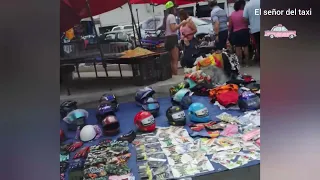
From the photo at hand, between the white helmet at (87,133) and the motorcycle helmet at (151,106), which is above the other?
the motorcycle helmet at (151,106)

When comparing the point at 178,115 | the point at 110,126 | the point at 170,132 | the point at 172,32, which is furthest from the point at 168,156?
the point at 172,32

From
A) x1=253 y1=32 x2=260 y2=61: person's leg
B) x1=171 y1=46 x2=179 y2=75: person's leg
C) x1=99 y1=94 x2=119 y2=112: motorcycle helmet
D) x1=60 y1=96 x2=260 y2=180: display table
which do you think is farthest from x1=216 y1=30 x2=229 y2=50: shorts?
x1=99 y1=94 x2=119 y2=112: motorcycle helmet

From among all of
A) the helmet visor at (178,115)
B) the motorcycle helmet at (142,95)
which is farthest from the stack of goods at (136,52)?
the helmet visor at (178,115)

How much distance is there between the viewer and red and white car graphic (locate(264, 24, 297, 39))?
5.27 ft

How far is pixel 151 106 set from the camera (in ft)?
5.47

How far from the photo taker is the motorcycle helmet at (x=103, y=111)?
1529mm

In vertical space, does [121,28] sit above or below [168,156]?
above

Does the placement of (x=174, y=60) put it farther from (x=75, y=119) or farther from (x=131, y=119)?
(x=75, y=119)

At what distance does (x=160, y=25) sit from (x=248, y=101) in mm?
761

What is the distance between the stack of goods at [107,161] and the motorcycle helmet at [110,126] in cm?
5

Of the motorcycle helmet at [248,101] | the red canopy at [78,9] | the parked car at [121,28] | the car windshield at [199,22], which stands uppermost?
the red canopy at [78,9]

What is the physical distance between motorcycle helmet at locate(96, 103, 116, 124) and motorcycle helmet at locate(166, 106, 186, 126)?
1.08 feet

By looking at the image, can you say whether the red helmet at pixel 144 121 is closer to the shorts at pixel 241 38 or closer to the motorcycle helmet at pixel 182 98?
the motorcycle helmet at pixel 182 98

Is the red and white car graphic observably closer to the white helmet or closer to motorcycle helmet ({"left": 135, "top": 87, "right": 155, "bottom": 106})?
motorcycle helmet ({"left": 135, "top": 87, "right": 155, "bottom": 106})
